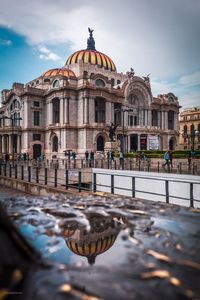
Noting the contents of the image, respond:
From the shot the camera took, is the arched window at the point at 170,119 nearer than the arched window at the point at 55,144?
No

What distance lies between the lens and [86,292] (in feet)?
5.36

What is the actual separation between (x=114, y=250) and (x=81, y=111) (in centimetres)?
4588

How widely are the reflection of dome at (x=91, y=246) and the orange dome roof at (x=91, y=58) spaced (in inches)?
2263

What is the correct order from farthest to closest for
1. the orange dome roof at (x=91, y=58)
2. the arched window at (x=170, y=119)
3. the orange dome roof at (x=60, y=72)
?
the arched window at (x=170, y=119)
the orange dome roof at (x=91, y=58)
the orange dome roof at (x=60, y=72)

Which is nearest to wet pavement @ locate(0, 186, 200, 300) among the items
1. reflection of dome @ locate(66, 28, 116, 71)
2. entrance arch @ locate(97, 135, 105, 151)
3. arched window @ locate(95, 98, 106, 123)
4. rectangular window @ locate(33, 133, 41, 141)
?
entrance arch @ locate(97, 135, 105, 151)

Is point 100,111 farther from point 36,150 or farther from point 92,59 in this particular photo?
point 36,150

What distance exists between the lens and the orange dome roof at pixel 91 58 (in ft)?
188

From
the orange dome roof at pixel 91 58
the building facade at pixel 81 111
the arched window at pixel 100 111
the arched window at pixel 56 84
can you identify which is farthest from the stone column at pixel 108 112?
the orange dome roof at pixel 91 58

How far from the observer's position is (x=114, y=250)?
2.32 meters

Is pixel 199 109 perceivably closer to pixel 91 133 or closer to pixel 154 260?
pixel 91 133

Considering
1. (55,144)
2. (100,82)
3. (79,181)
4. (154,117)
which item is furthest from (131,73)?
(79,181)

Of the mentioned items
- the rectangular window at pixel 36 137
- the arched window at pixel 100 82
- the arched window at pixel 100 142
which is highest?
the arched window at pixel 100 82

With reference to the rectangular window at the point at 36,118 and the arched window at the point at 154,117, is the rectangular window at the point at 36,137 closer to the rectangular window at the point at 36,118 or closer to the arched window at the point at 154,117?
the rectangular window at the point at 36,118

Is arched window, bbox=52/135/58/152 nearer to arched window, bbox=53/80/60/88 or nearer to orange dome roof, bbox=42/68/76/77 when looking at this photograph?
arched window, bbox=53/80/60/88
